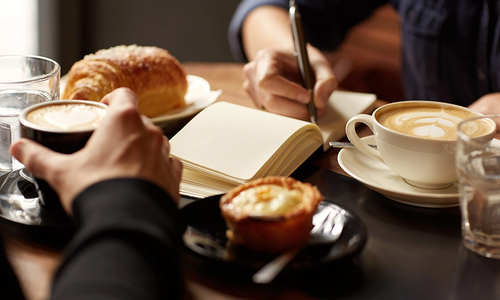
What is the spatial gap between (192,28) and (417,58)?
179 cm

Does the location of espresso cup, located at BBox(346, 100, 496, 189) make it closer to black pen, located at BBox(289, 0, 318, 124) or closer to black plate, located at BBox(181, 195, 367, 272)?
black plate, located at BBox(181, 195, 367, 272)

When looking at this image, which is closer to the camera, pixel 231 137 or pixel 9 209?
pixel 9 209

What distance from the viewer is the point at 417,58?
1.82 m

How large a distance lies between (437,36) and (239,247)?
1.41m

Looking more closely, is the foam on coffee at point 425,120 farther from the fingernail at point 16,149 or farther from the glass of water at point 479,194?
the fingernail at point 16,149

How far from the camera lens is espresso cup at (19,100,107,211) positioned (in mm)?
609

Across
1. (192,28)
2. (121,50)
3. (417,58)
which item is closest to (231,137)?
(121,50)

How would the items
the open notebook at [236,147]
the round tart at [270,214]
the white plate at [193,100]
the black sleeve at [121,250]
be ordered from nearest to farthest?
the black sleeve at [121,250] < the round tart at [270,214] < the open notebook at [236,147] < the white plate at [193,100]

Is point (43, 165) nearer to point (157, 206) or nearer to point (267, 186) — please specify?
point (157, 206)

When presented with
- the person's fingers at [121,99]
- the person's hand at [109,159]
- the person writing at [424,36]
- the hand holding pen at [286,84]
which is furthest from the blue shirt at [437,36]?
the person's hand at [109,159]

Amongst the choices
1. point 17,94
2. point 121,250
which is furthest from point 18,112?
point 121,250

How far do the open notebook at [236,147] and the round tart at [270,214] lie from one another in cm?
14

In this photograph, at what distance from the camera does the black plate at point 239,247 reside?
54cm

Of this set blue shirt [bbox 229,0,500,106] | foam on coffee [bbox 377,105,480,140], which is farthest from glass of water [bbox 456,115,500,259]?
blue shirt [bbox 229,0,500,106]
